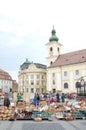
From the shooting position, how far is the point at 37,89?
318 feet

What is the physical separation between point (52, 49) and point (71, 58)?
9434 mm

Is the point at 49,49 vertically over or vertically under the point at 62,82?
over

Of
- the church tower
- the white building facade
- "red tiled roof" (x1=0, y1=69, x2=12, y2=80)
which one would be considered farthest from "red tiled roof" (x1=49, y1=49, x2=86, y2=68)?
"red tiled roof" (x1=0, y1=69, x2=12, y2=80)

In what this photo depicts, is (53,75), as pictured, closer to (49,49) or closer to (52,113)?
(49,49)

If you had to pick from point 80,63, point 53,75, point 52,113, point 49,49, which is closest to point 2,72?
point 49,49

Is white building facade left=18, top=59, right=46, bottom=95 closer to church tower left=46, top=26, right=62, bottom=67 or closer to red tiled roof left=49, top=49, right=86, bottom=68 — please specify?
church tower left=46, top=26, right=62, bottom=67

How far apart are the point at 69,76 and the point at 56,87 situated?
4.90 m

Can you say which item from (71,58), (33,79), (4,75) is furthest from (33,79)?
(71,58)

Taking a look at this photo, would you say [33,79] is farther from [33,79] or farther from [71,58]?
[71,58]

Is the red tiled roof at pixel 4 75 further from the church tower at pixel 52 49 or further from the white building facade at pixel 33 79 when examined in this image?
the church tower at pixel 52 49

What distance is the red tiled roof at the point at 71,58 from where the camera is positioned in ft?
235

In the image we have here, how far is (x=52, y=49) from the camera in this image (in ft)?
272

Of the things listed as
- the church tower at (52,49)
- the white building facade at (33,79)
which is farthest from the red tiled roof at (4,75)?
the church tower at (52,49)

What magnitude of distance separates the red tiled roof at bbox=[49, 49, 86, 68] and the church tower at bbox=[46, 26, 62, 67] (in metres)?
1.90
